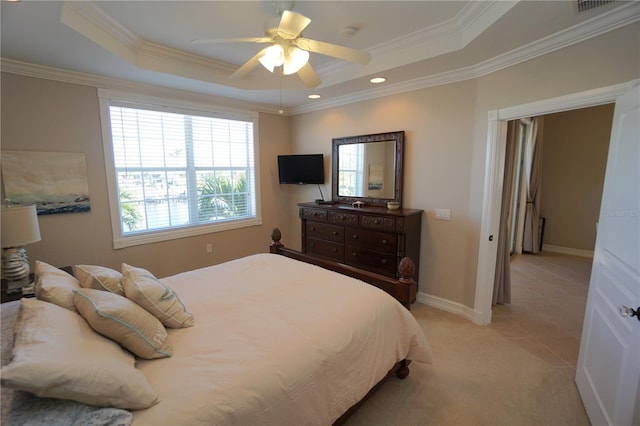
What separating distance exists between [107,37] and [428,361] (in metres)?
3.50

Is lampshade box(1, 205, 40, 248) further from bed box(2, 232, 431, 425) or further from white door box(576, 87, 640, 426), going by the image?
white door box(576, 87, 640, 426)

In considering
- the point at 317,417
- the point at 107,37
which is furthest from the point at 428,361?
the point at 107,37

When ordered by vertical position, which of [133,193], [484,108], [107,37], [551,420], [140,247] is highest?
[107,37]

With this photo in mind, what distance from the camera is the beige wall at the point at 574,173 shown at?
4.80 m

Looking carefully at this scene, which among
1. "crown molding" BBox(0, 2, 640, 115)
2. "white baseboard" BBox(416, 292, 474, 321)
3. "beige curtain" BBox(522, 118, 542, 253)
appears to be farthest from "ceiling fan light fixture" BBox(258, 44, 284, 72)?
"beige curtain" BBox(522, 118, 542, 253)

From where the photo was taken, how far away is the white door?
143 cm

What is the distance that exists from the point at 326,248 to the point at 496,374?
2178mm

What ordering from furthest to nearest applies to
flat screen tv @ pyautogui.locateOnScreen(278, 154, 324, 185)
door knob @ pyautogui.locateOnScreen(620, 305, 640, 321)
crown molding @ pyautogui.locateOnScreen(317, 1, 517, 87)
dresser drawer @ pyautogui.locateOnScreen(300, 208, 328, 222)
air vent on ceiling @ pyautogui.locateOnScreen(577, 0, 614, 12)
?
1. flat screen tv @ pyautogui.locateOnScreen(278, 154, 324, 185)
2. dresser drawer @ pyautogui.locateOnScreen(300, 208, 328, 222)
3. crown molding @ pyautogui.locateOnScreen(317, 1, 517, 87)
4. air vent on ceiling @ pyautogui.locateOnScreen(577, 0, 614, 12)
5. door knob @ pyautogui.locateOnScreen(620, 305, 640, 321)

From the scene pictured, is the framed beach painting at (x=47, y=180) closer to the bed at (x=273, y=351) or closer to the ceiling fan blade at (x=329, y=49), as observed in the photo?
the bed at (x=273, y=351)

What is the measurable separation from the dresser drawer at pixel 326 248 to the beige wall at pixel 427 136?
99 cm

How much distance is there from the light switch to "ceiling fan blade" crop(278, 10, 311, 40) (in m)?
2.32

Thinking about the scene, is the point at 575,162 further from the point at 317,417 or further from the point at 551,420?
the point at 317,417

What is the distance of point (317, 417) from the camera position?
1334 millimetres

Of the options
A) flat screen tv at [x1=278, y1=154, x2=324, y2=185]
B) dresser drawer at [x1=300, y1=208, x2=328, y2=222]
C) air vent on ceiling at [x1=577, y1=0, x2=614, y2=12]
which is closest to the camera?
air vent on ceiling at [x1=577, y1=0, x2=614, y2=12]
